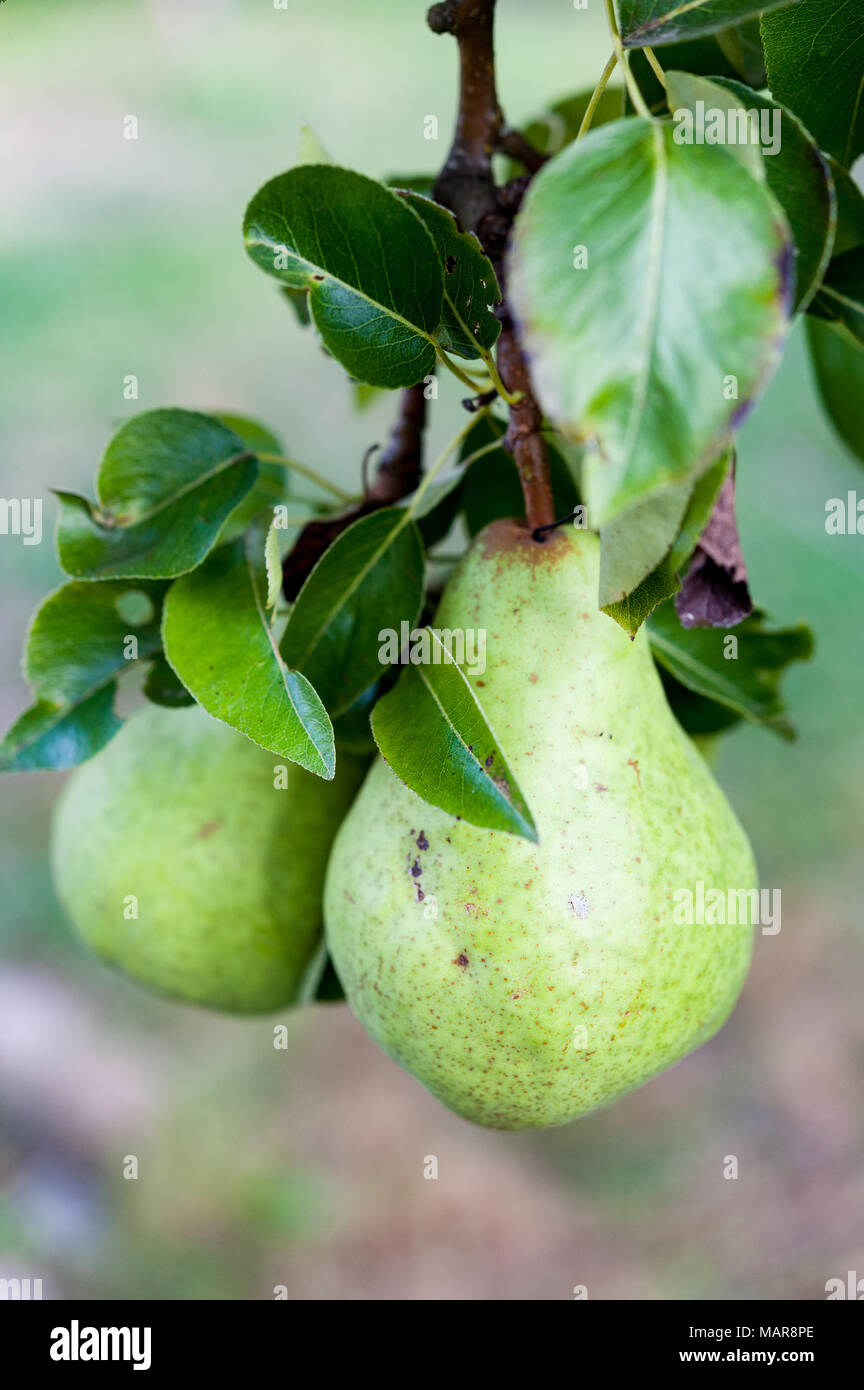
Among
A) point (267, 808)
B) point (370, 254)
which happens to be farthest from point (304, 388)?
point (370, 254)

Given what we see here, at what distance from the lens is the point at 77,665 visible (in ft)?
2.07

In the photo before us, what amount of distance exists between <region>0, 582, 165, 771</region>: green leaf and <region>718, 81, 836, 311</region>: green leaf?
1.12ft

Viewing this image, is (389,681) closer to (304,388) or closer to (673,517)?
(673,517)

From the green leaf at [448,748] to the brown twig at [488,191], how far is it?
0.09 metres

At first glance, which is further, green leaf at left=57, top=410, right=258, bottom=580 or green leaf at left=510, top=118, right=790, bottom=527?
green leaf at left=57, top=410, right=258, bottom=580

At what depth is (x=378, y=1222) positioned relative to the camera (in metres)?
1.48

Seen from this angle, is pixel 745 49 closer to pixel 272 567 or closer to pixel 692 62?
pixel 692 62

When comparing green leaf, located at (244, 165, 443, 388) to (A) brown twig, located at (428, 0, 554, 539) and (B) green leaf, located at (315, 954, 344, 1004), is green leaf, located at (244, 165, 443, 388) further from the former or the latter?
(B) green leaf, located at (315, 954, 344, 1004)

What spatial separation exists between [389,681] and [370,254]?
8.0 inches

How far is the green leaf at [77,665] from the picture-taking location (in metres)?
0.62

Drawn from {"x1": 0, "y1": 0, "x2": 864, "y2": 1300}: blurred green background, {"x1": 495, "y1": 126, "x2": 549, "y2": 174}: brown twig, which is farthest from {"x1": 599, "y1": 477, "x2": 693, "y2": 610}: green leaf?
{"x1": 0, "y1": 0, "x2": 864, "y2": 1300}: blurred green background

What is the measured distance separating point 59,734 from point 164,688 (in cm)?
6

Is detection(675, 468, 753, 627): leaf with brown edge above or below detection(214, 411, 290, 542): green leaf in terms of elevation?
below

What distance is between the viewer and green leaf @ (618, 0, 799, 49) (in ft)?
1.31
